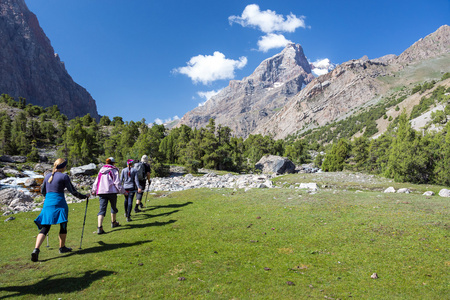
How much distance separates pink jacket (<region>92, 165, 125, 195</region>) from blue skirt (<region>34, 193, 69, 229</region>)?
2.77 m

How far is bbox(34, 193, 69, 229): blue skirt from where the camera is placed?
7516mm

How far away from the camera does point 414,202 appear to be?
13.6m

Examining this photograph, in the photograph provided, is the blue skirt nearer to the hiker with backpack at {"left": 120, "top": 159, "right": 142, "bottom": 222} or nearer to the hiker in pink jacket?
the hiker in pink jacket

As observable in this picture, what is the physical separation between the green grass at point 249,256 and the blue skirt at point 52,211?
128 cm

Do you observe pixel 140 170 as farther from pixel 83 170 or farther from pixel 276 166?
pixel 276 166

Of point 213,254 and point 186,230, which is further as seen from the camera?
point 186,230

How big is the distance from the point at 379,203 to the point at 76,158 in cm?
7065

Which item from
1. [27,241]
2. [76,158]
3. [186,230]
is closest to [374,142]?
[186,230]

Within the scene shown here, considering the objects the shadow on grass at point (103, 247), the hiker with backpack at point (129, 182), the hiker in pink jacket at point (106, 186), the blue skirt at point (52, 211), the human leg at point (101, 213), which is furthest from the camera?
the hiker with backpack at point (129, 182)

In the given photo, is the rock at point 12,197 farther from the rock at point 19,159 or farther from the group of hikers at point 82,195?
the rock at point 19,159

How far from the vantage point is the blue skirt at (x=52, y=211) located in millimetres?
7516

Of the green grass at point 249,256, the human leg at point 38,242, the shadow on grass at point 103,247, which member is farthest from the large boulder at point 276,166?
the human leg at point 38,242

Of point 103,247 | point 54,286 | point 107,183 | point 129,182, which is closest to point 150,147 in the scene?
point 129,182

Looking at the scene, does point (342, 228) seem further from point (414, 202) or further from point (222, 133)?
point (222, 133)
